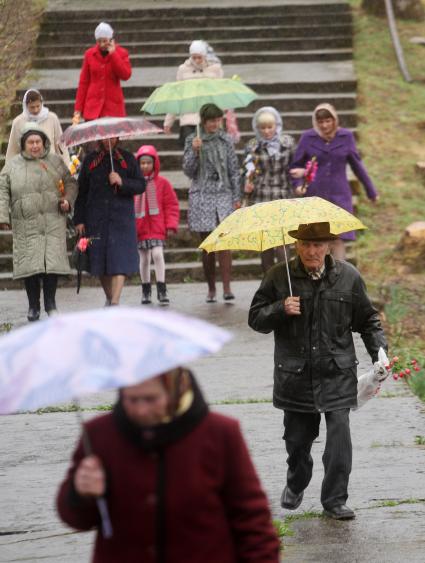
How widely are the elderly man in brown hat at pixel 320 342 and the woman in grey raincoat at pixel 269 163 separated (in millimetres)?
5731

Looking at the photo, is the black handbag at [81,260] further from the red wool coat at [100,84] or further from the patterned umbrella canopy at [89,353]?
the patterned umbrella canopy at [89,353]

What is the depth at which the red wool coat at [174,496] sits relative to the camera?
11.8 ft

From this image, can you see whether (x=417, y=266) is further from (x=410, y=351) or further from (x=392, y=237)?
(x=410, y=351)

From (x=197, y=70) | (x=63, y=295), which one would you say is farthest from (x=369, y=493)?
(x=197, y=70)

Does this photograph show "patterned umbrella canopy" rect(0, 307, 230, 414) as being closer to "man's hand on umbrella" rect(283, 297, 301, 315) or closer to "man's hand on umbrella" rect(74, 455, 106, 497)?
"man's hand on umbrella" rect(74, 455, 106, 497)

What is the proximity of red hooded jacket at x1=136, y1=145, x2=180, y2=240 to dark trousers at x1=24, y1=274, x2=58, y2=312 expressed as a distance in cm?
Result: 124

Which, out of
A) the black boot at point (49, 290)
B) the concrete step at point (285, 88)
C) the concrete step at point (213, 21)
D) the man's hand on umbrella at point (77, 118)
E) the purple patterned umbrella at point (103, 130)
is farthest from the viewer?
the concrete step at point (213, 21)

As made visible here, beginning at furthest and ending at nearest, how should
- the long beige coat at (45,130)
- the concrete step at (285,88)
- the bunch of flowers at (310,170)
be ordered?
1. the concrete step at (285,88)
2. the long beige coat at (45,130)
3. the bunch of flowers at (310,170)

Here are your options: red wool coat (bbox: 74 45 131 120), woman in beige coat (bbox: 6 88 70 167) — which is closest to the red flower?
woman in beige coat (bbox: 6 88 70 167)

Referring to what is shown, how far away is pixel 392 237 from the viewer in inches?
558

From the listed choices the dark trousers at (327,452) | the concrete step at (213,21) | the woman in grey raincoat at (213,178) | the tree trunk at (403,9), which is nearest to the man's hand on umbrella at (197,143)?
the woman in grey raincoat at (213,178)

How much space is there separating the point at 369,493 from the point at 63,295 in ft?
21.1

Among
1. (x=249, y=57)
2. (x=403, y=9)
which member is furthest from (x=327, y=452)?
(x=403, y=9)

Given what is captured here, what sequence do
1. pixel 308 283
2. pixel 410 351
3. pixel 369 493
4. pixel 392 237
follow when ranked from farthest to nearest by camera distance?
pixel 392 237 → pixel 410 351 → pixel 369 493 → pixel 308 283
